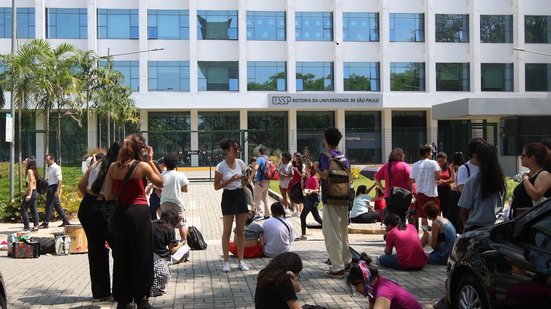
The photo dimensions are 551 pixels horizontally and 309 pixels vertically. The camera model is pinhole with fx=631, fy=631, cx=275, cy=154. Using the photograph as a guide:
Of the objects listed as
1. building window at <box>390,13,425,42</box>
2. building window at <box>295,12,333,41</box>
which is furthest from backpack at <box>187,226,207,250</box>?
building window at <box>390,13,425,42</box>

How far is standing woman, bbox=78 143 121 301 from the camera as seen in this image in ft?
22.9

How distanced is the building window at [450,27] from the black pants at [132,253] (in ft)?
154

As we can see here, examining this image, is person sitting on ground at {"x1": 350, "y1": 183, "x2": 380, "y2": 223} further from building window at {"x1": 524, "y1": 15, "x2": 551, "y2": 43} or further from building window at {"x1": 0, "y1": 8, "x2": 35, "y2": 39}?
building window at {"x1": 524, "y1": 15, "x2": 551, "y2": 43}

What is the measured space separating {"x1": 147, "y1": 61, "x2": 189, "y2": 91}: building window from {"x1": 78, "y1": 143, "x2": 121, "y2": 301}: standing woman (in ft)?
134

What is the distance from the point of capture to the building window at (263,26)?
159ft

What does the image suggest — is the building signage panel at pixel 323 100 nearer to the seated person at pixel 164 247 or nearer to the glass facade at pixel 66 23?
the glass facade at pixel 66 23

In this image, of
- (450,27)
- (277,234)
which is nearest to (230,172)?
(277,234)

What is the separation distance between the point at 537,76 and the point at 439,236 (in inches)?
1779

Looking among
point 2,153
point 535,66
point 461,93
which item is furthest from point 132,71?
point 535,66

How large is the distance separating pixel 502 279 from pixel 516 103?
3568 centimetres

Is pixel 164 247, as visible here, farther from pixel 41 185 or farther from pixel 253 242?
pixel 41 185

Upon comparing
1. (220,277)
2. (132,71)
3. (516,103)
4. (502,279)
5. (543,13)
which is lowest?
(220,277)

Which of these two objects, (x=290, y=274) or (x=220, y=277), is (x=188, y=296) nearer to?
(x=220, y=277)

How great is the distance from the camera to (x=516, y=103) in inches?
1492
